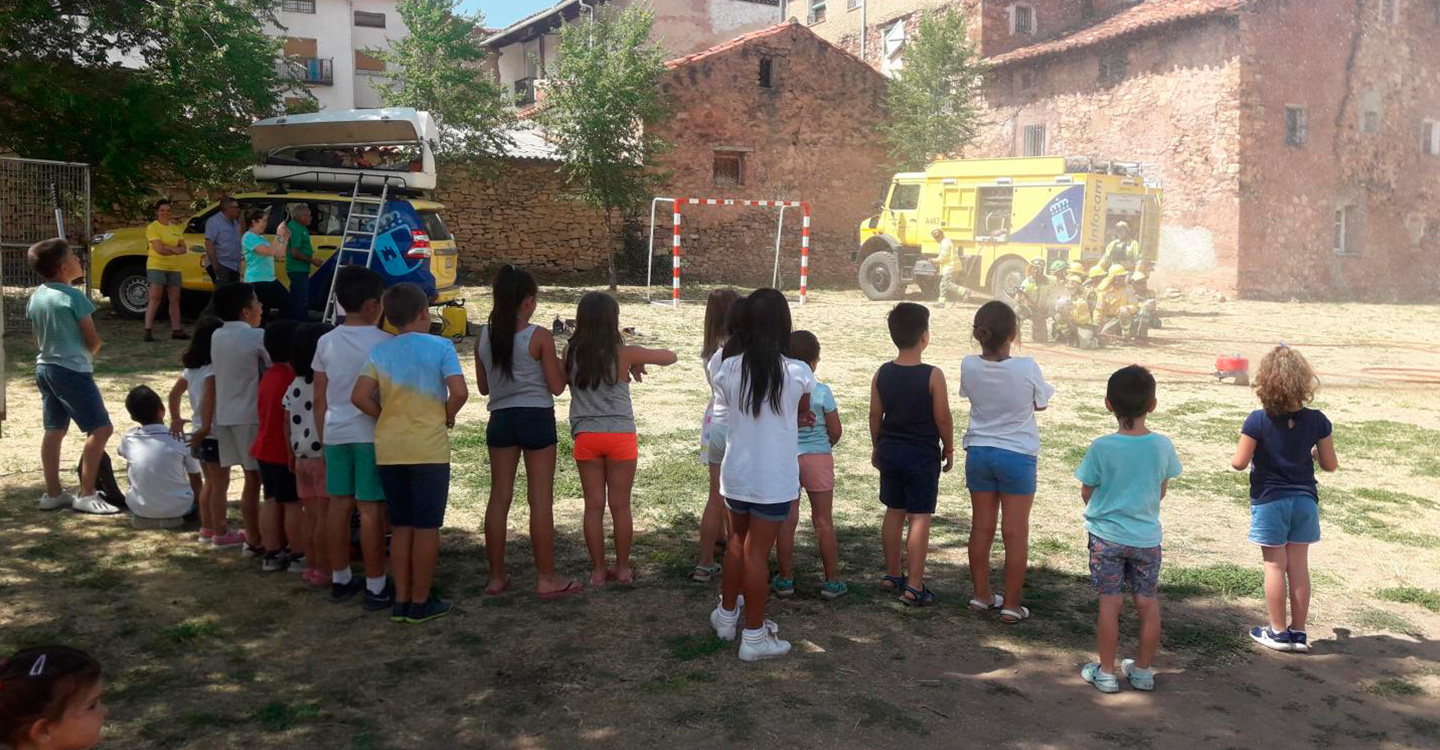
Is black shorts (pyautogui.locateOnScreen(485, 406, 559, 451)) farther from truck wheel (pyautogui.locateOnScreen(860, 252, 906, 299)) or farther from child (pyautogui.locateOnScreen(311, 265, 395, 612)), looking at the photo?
truck wheel (pyautogui.locateOnScreen(860, 252, 906, 299))

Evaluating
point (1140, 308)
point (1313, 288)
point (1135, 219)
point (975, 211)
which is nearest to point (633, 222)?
point (975, 211)

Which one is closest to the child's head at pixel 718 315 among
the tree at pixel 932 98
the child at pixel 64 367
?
the child at pixel 64 367

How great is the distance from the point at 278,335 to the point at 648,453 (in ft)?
11.0

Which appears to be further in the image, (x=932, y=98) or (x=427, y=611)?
(x=932, y=98)

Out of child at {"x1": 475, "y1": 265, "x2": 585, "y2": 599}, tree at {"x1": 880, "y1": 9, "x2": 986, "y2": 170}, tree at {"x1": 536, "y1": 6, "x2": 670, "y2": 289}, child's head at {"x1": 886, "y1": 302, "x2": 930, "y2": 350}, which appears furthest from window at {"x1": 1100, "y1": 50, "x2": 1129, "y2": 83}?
child at {"x1": 475, "y1": 265, "x2": 585, "y2": 599}

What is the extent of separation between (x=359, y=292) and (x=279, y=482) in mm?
1100

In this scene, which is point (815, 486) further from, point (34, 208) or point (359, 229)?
point (34, 208)

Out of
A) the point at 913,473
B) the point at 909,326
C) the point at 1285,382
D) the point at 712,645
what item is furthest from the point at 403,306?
the point at 1285,382

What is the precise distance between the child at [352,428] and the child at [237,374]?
0.70 metres

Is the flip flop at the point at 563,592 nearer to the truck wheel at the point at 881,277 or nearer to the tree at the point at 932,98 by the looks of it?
the truck wheel at the point at 881,277

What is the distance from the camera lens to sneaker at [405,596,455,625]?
181 inches

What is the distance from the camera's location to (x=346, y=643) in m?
4.37

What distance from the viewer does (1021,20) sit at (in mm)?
30109

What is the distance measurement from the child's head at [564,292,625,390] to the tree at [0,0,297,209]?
441 inches
